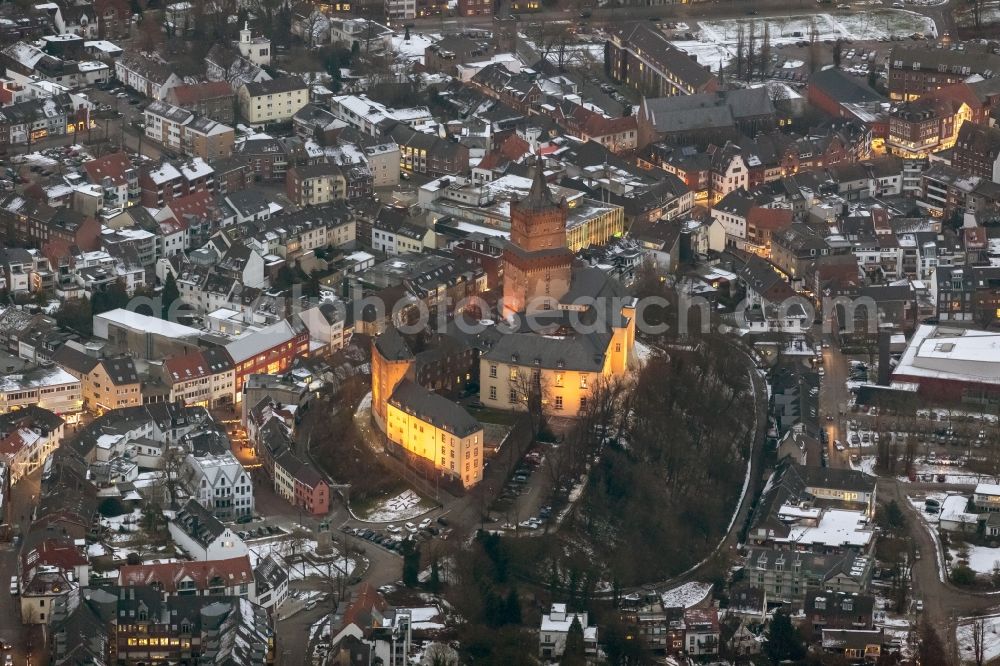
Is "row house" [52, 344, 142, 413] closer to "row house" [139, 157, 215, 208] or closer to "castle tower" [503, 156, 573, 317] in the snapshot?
"castle tower" [503, 156, 573, 317]

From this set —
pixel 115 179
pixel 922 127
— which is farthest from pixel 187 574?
pixel 922 127

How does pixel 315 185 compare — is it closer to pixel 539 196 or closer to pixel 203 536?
pixel 539 196

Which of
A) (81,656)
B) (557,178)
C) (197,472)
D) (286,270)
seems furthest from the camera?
(557,178)

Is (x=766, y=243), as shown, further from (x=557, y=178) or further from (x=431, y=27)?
(x=431, y=27)

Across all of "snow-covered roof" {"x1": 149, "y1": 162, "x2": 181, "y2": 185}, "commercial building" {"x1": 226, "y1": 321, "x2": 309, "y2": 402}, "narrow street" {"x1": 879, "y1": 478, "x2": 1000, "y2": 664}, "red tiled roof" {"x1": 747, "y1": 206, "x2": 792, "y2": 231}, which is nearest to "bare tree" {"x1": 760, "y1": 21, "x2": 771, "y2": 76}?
"red tiled roof" {"x1": 747, "y1": 206, "x2": 792, "y2": 231}

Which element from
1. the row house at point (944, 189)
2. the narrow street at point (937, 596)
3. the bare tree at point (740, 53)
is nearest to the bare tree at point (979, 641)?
the narrow street at point (937, 596)

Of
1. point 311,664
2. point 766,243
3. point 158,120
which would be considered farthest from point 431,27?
point 311,664

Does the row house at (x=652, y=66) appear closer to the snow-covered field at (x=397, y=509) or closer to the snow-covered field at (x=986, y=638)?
the snow-covered field at (x=397, y=509)
